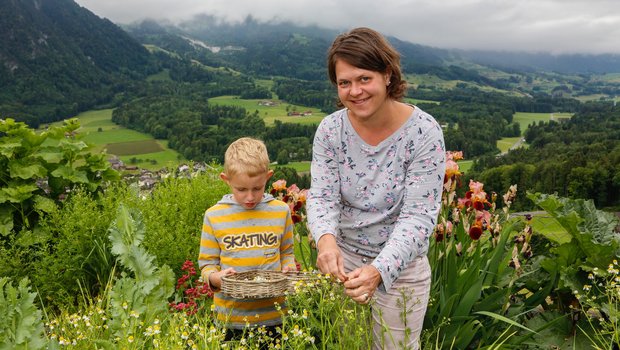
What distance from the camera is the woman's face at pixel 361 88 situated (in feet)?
7.59

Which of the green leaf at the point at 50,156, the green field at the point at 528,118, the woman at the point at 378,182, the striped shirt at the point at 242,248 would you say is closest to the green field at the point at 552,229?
the woman at the point at 378,182

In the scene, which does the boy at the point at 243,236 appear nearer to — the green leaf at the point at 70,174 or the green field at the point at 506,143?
the green leaf at the point at 70,174

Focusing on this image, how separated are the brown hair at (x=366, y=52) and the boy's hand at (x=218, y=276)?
53.1 inches

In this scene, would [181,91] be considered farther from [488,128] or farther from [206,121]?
[488,128]

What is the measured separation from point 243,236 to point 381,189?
1034 mm

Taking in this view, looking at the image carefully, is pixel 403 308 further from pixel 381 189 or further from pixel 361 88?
pixel 361 88

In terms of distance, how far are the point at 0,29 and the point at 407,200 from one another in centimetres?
20659

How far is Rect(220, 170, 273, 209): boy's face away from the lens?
9.41 feet

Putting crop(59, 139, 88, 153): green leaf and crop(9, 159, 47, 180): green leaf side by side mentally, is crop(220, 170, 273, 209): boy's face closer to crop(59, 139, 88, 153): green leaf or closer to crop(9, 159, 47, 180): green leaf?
crop(59, 139, 88, 153): green leaf

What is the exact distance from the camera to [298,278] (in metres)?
2.42

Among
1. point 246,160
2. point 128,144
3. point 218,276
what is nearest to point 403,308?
point 218,276

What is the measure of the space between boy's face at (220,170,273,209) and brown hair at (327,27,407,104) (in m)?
0.91

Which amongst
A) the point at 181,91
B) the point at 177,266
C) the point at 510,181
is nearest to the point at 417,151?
the point at 177,266

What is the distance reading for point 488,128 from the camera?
335ft
